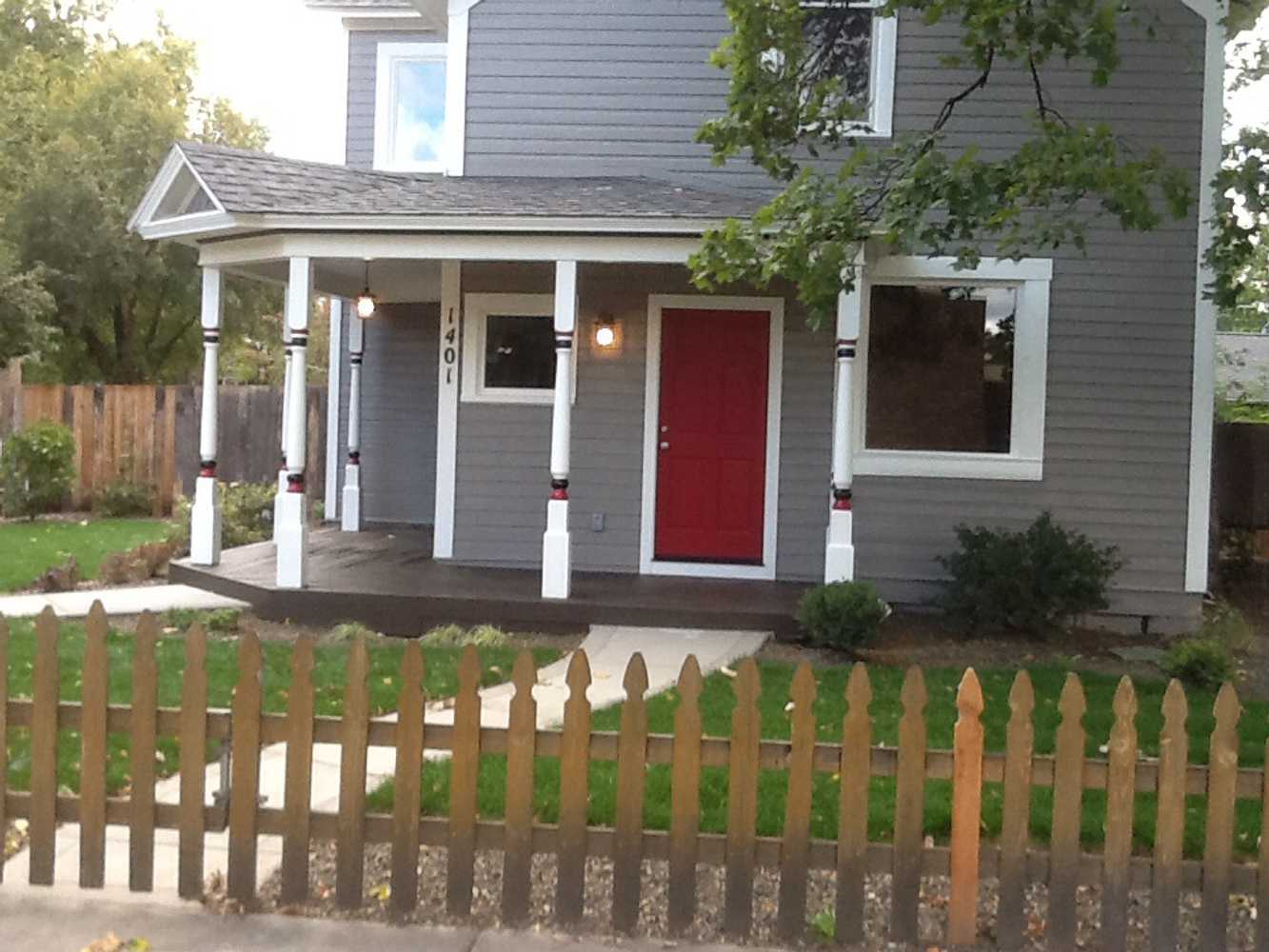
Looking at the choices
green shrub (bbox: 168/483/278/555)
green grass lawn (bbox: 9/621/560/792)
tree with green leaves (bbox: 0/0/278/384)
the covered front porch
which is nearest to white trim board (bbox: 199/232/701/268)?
the covered front porch

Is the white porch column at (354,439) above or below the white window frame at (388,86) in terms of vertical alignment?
below

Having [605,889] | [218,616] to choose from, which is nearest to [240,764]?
[605,889]

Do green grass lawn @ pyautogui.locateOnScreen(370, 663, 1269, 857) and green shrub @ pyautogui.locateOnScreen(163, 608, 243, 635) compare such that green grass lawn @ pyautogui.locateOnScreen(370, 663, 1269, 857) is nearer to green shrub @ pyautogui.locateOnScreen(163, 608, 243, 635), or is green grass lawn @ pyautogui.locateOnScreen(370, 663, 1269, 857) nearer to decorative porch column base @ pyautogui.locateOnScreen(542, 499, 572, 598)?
decorative porch column base @ pyautogui.locateOnScreen(542, 499, 572, 598)

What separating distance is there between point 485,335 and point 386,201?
1.70 metres

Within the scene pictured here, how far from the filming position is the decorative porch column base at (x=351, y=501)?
1384 cm

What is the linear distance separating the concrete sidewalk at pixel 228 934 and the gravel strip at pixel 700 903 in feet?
0.23

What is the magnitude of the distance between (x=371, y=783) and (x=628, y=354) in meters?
6.15

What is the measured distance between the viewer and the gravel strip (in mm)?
4441

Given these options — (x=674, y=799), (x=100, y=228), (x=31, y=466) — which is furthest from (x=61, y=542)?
(x=674, y=799)

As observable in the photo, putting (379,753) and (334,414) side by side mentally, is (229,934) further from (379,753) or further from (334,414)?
(334,414)

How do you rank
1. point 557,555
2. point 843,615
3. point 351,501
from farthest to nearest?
1. point 351,501
2. point 557,555
3. point 843,615

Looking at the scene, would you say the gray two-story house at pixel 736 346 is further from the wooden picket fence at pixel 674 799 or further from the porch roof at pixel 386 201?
the wooden picket fence at pixel 674 799

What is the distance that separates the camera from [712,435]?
11.4m

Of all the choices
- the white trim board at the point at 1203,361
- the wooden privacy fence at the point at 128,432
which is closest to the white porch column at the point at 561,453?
the white trim board at the point at 1203,361
